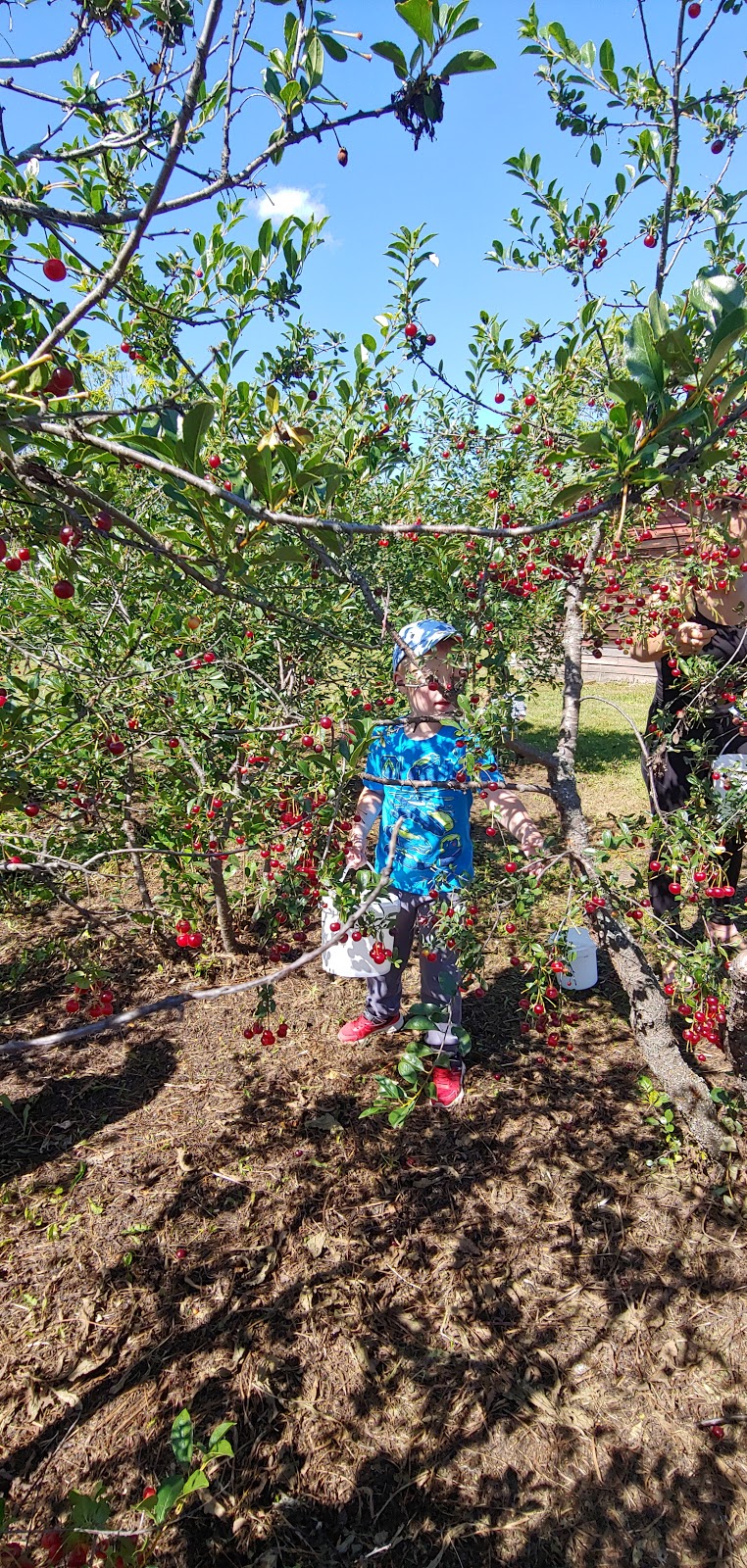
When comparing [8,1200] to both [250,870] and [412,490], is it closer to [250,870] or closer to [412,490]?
[250,870]

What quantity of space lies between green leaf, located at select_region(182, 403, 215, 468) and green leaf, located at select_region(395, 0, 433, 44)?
600mm

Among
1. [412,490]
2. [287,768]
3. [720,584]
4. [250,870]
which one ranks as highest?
[412,490]

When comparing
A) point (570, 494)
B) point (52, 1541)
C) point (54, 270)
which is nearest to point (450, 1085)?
point (52, 1541)

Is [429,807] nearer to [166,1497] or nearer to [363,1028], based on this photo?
[363,1028]

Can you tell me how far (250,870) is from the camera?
2465 millimetres

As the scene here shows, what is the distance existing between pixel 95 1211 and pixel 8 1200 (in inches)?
12.3

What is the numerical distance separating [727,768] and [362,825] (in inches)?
48.6

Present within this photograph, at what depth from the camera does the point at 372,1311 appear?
7.34 ft

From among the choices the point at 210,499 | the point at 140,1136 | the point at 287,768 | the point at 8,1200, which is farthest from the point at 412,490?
the point at 8,1200

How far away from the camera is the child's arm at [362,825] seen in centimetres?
235

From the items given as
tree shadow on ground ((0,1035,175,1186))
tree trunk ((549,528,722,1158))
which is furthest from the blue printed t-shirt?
tree shadow on ground ((0,1035,175,1186))

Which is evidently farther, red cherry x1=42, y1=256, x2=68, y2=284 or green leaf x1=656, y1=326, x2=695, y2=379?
red cherry x1=42, y1=256, x2=68, y2=284

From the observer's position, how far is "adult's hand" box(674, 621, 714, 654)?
297cm

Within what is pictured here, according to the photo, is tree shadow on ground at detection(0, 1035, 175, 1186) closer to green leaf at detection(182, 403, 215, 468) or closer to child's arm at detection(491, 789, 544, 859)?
child's arm at detection(491, 789, 544, 859)
